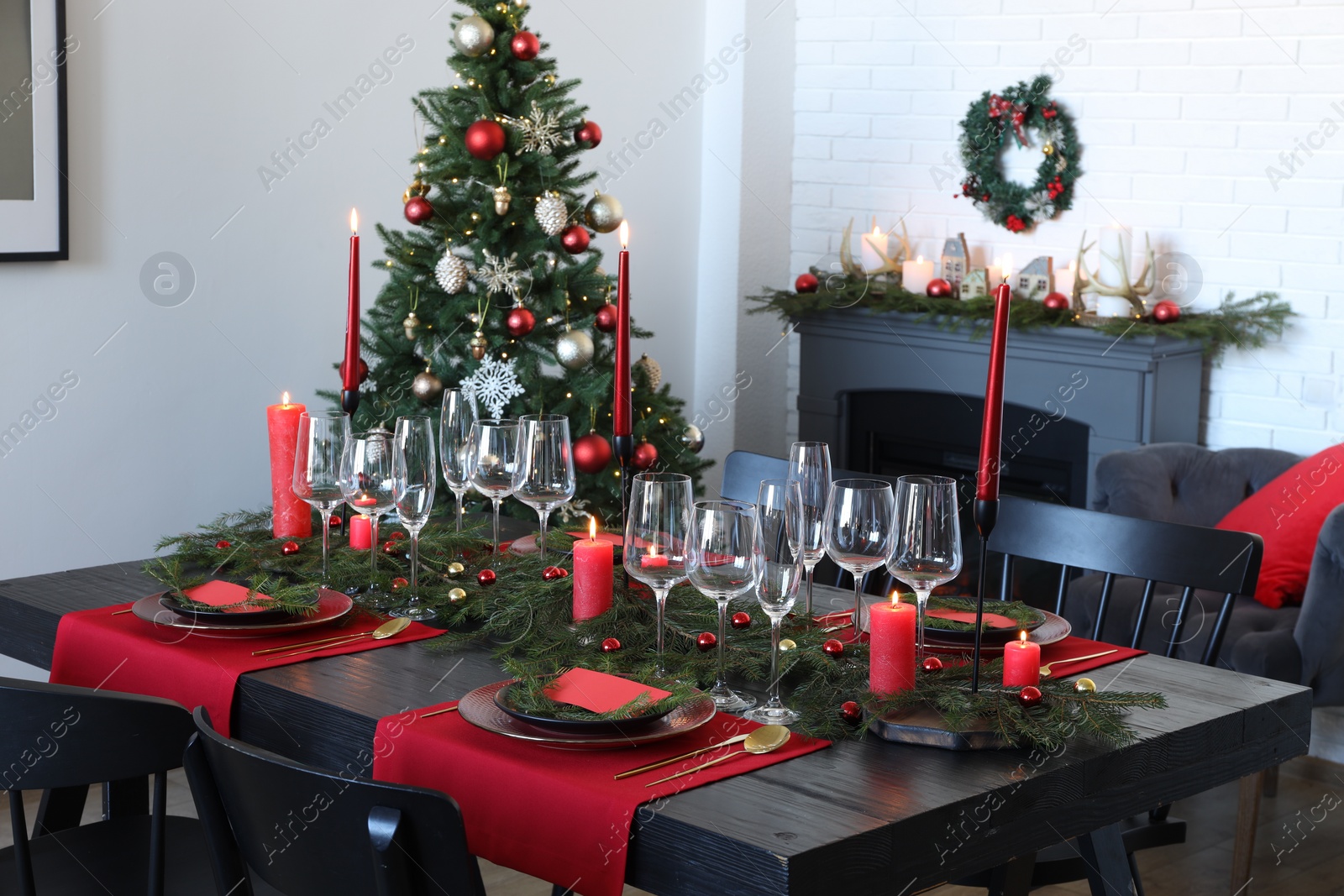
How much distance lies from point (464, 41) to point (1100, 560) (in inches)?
68.6

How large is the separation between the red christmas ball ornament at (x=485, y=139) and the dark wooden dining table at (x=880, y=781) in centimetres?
153

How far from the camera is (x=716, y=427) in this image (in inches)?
176

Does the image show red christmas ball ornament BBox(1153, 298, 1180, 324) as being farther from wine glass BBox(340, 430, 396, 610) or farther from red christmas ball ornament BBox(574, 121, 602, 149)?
wine glass BBox(340, 430, 396, 610)

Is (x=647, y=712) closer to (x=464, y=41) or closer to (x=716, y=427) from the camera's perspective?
(x=464, y=41)

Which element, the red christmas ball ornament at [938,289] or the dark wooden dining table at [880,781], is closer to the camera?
the dark wooden dining table at [880,781]

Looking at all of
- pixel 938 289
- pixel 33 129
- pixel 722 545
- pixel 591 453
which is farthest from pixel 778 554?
pixel 938 289

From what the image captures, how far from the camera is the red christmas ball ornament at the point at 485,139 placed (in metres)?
2.90

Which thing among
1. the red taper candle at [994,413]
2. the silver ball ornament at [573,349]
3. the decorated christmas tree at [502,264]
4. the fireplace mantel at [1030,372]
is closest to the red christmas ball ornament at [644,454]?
the decorated christmas tree at [502,264]

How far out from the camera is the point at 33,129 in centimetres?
294

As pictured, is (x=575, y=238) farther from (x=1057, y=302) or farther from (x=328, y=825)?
(x=328, y=825)

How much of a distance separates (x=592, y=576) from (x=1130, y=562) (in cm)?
79

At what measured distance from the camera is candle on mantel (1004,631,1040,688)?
1.41 meters

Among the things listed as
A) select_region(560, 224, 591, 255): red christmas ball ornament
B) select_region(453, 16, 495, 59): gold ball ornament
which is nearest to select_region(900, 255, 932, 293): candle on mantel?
select_region(560, 224, 591, 255): red christmas ball ornament

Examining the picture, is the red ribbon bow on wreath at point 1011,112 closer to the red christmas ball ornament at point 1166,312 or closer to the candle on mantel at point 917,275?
the candle on mantel at point 917,275
